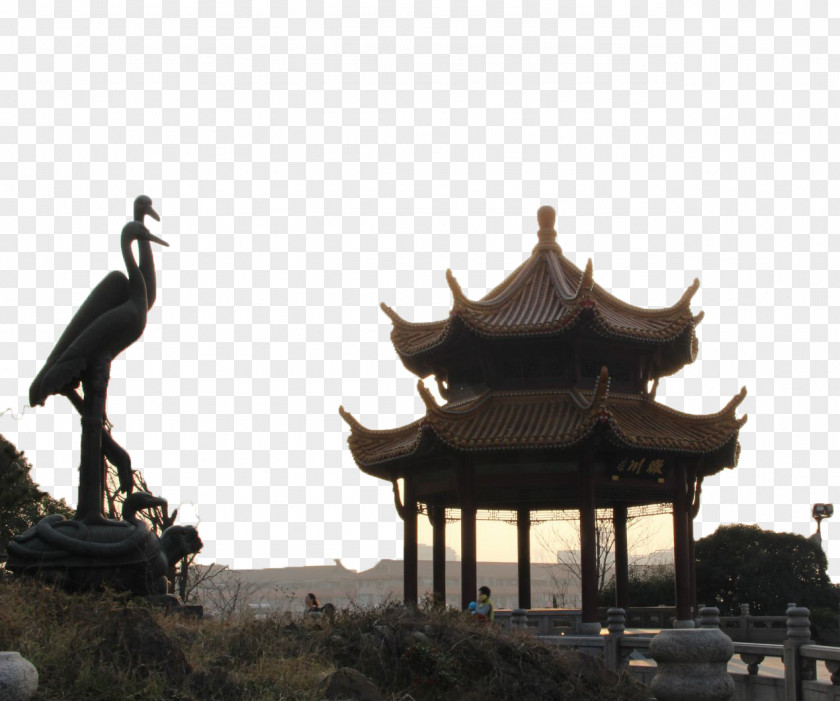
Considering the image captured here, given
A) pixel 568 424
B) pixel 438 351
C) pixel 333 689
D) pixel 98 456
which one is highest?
pixel 438 351

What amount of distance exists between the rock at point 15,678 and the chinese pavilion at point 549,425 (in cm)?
1580

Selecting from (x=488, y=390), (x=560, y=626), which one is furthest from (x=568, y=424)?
(x=560, y=626)

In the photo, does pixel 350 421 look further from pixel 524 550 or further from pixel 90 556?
pixel 90 556

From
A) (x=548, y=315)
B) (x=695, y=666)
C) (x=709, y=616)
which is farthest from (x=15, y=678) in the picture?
(x=548, y=315)

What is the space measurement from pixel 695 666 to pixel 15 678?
6.57m

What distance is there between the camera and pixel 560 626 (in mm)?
24297

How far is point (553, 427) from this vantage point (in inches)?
960

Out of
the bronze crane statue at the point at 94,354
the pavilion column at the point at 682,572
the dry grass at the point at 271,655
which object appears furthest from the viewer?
the pavilion column at the point at 682,572

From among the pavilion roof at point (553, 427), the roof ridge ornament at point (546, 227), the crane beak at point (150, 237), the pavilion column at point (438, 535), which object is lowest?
the pavilion column at point (438, 535)

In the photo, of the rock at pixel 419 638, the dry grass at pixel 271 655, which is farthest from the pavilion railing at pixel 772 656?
the rock at pixel 419 638

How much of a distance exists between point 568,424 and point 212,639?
45.0 ft

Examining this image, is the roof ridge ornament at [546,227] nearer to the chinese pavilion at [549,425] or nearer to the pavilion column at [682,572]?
the chinese pavilion at [549,425]

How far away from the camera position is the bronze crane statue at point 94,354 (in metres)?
14.2

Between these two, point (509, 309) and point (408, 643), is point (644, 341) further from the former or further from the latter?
point (408, 643)
